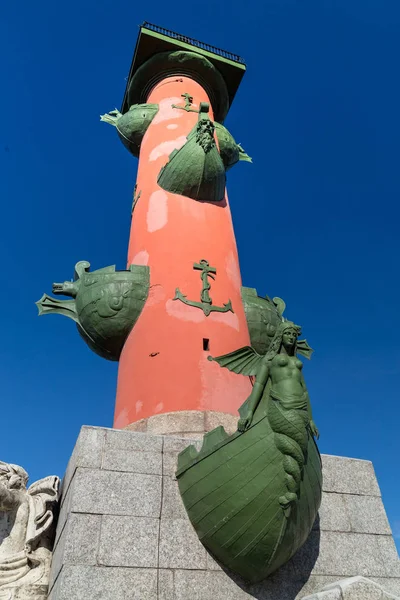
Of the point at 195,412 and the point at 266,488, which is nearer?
the point at 266,488

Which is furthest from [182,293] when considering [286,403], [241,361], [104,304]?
[286,403]

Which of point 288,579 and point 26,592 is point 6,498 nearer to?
point 26,592

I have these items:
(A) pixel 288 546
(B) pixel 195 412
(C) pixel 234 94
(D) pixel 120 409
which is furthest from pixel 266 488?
(C) pixel 234 94

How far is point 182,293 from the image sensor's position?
8039 mm

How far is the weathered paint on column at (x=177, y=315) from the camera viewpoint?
708 centimetres

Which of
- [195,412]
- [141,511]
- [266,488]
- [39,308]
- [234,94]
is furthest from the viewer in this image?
[234,94]

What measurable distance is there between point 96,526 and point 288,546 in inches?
71.3

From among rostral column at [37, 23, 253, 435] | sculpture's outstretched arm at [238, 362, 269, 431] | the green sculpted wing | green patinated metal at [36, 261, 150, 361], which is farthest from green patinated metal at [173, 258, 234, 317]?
sculpture's outstretched arm at [238, 362, 269, 431]

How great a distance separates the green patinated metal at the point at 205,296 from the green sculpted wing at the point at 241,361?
90.3 inches

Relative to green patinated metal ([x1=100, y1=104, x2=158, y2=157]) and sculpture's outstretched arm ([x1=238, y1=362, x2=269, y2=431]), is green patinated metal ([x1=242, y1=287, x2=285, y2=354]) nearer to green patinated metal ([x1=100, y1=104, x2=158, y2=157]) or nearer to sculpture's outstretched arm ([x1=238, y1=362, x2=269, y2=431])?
sculpture's outstretched arm ([x1=238, y1=362, x2=269, y2=431])

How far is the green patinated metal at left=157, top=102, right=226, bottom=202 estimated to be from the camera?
9539 mm

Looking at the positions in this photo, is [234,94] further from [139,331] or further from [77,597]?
[77,597]

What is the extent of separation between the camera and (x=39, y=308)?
8.79 metres

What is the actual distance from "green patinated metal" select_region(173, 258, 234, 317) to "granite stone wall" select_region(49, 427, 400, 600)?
2.64m
